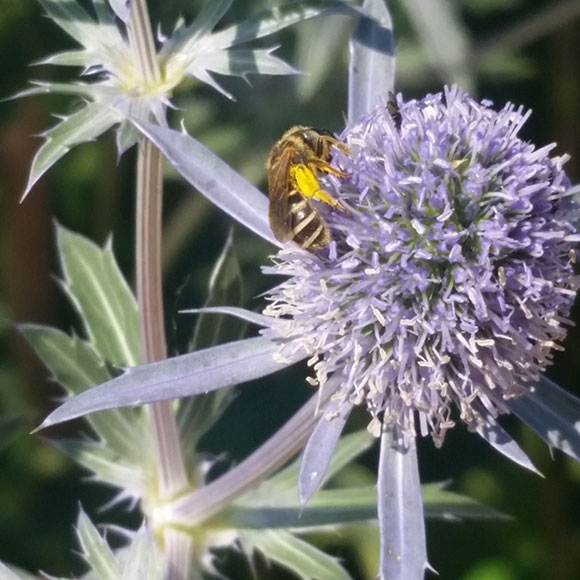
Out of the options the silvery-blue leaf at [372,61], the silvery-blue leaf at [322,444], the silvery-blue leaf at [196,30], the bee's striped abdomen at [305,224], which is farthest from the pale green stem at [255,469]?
the silvery-blue leaf at [196,30]

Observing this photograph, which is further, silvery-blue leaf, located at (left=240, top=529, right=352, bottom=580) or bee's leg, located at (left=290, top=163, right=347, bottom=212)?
silvery-blue leaf, located at (left=240, top=529, right=352, bottom=580)

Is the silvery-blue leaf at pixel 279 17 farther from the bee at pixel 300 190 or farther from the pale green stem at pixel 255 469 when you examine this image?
the pale green stem at pixel 255 469

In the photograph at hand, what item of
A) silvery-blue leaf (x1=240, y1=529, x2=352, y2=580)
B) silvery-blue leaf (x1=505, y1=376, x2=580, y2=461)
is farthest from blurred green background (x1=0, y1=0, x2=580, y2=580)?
silvery-blue leaf (x1=505, y1=376, x2=580, y2=461)

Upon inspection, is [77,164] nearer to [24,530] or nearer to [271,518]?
[24,530]

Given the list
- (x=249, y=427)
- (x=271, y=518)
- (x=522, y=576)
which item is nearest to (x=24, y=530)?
(x=249, y=427)

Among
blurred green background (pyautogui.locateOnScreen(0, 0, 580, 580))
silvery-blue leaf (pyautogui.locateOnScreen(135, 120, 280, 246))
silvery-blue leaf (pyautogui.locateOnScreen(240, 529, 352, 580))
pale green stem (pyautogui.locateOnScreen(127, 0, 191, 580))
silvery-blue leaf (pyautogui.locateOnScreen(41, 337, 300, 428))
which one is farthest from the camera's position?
blurred green background (pyautogui.locateOnScreen(0, 0, 580, 580))

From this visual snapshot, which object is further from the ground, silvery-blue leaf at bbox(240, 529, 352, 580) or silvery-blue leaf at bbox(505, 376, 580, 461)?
silvery-blue leaf at bbox(505, 376, 580, 461)

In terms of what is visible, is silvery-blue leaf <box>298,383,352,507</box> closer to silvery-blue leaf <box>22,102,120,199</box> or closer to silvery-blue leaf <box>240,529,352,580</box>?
silvery-blue leaf <box>240,529,352,580</box>
